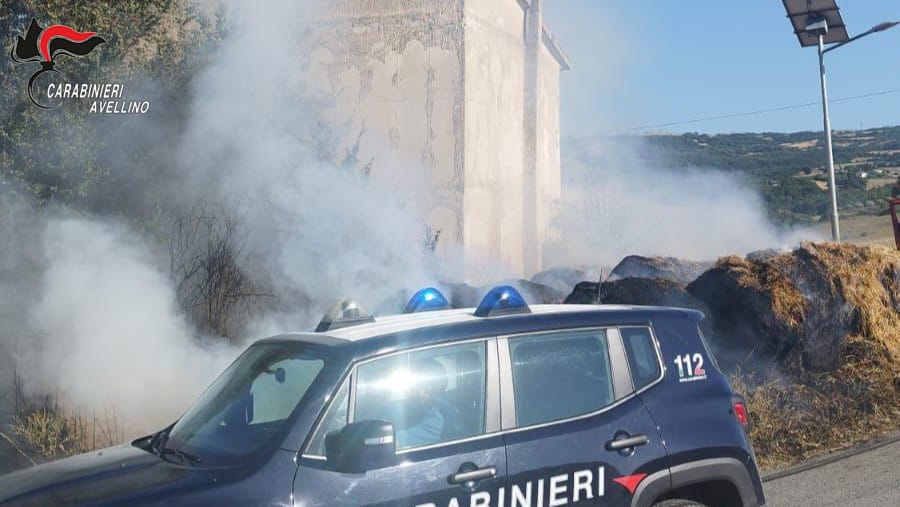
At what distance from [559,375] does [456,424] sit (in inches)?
22.6

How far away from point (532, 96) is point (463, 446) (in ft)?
49.5

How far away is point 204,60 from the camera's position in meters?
11.3

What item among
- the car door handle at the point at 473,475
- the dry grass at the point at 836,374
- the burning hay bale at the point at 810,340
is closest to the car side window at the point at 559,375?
the car door handle at the point at 473,475

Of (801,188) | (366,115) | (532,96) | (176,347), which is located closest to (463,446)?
(176,347)

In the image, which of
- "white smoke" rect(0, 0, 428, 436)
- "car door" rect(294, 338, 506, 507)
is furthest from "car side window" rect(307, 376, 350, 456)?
"white smoke" rect(0, 0, 428, 436)

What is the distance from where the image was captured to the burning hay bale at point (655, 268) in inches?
431

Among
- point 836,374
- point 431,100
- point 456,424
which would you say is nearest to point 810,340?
point 836,374

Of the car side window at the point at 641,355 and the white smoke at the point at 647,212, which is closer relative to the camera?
the car side window at the point at 641,355

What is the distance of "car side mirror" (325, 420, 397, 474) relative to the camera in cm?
304

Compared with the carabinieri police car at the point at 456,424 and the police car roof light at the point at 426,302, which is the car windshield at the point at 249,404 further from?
the police car roof light at the point at 426,302

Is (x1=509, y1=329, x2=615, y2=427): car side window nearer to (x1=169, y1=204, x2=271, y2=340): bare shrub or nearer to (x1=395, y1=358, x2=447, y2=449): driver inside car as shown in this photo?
(x1=395, y1=358, x2=447, y2=449): driver inside car

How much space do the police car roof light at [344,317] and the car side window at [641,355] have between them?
3.94ft

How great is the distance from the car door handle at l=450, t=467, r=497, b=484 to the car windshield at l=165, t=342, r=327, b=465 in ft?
2.17

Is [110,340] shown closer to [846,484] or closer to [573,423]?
[573,423]
